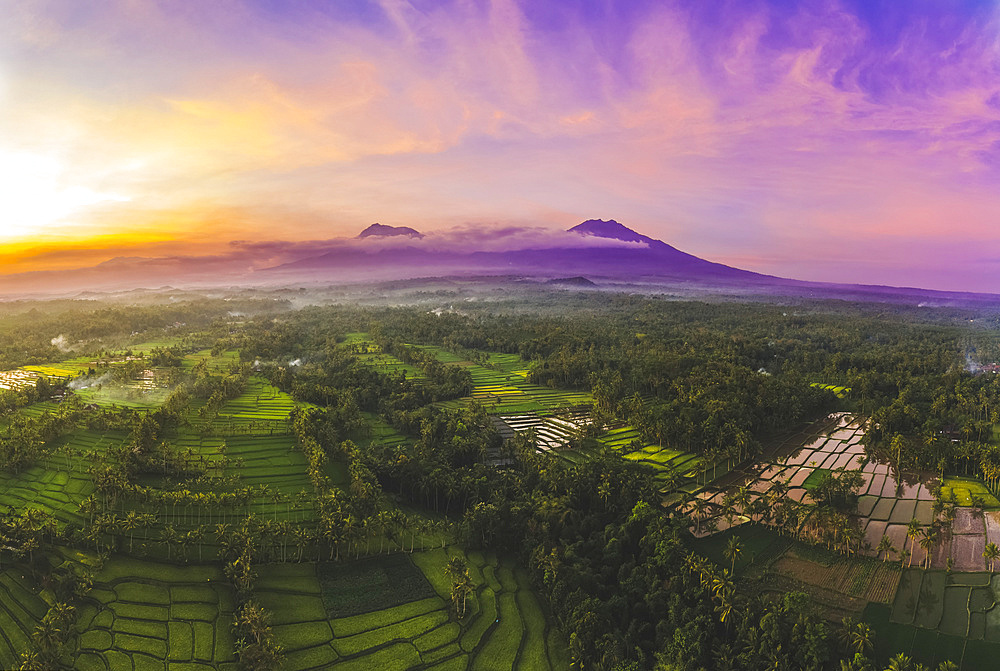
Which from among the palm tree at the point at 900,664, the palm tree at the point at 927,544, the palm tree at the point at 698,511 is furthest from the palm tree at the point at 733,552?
the palm tree at the point at 927,544

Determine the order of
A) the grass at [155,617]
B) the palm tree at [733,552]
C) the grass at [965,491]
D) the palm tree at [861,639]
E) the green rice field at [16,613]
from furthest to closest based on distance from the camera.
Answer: the grass at [965,491] < the palm tree at [733,552] < the grass at [155,617] < the palm tree at [861,639] < the green rice field at [16,613]

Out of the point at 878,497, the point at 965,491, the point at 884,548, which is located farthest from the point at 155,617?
the point at 965,491

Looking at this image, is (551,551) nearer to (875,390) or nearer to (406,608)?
(406,608)

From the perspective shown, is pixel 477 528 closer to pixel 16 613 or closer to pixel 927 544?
pixel 16 613

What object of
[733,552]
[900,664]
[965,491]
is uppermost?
[965,491]

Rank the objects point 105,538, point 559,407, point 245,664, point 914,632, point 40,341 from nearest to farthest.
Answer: point 245,664
point 914,632
point 105,538
point 559,407
point 40,341

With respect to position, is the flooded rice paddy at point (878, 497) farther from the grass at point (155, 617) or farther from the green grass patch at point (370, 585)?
the grass at point (155, 617)

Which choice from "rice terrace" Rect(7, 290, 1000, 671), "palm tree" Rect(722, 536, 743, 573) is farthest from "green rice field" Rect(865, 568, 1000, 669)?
"palm tree" Rect(722, 536, 743, 573)

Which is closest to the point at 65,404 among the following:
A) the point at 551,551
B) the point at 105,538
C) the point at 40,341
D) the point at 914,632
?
the point at 105,538
